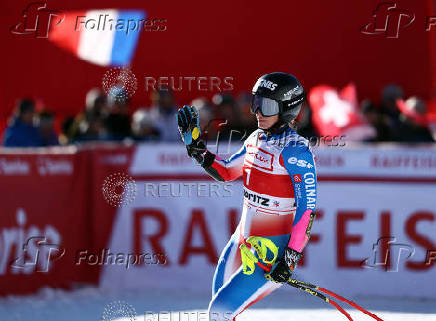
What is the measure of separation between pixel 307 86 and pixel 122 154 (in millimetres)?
4437

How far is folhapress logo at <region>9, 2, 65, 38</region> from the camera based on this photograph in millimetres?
11820

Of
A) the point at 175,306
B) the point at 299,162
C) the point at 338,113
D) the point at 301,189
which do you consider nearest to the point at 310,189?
the point at 301,189

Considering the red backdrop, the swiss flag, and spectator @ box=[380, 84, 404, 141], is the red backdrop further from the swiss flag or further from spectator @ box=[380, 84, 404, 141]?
spectator @ box=[380, 84, 404, 141]

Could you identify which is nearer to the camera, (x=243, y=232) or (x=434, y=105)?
(x=243, y=232)

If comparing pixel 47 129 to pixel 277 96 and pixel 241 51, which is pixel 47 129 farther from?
pixel 277 96

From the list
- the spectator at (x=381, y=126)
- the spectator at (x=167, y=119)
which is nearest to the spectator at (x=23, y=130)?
the spectator at (x=167, y=119)

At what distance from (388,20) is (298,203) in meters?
7.68

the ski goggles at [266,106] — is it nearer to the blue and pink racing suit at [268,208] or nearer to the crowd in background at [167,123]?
the blue and pink racing suit at [268,208]

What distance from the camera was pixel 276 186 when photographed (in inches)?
186

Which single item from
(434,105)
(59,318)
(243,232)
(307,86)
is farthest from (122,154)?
(434,105)

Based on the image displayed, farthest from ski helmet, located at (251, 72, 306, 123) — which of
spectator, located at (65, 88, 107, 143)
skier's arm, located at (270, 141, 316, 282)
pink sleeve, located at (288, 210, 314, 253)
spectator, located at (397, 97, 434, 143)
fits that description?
spectator, located at (65, 88, 107, 143)

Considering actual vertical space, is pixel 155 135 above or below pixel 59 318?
above

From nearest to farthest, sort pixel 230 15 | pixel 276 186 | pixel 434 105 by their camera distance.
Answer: pixel 276 186, pixel 434 105, pixel 230 15

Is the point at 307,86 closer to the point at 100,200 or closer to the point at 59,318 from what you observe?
the point at 100,200
